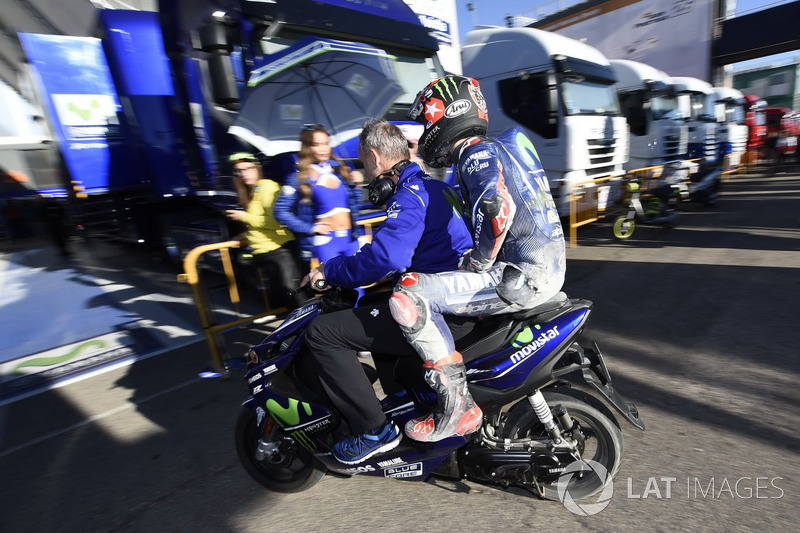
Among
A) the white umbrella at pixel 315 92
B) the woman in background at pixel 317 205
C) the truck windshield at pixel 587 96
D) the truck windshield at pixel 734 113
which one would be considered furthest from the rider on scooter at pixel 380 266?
the truck windshield at pixel 734 113

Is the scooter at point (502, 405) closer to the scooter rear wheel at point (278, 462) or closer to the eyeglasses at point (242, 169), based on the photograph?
the scooter rear wheel at point (278, 462)

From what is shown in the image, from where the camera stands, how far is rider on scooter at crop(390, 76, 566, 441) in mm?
1996

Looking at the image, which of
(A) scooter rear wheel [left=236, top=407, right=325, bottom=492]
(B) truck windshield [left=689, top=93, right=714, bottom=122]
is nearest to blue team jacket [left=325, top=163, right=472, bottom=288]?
(A) scooter rear wheel [left=236, top=407, right=325, bottom=492]

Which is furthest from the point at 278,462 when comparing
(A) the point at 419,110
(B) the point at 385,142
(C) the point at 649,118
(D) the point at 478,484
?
(C) the point at 649,118

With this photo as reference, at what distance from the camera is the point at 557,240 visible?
2098mm

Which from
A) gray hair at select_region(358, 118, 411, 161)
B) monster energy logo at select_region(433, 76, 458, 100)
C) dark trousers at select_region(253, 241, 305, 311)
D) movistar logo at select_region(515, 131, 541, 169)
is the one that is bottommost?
dark trousers at select_region(253, 241, 305, 311)

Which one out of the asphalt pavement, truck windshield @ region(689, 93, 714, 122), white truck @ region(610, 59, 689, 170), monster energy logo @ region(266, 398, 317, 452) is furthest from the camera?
truck windshield @ region(689, 93, 714, 122)

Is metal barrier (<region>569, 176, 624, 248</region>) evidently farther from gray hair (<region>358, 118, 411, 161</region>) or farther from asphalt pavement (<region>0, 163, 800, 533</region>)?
gray hair (<region>358, 118, 411, 161</region>)

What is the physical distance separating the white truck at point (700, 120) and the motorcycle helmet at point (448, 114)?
13.7 metres

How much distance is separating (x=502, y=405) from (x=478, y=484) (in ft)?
2.21

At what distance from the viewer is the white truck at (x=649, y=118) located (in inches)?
481

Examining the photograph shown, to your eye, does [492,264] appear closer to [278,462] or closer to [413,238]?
[413,238]

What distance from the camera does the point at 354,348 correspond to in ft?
7.43

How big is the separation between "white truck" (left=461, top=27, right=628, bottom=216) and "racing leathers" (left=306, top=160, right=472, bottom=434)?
7.19 metres
